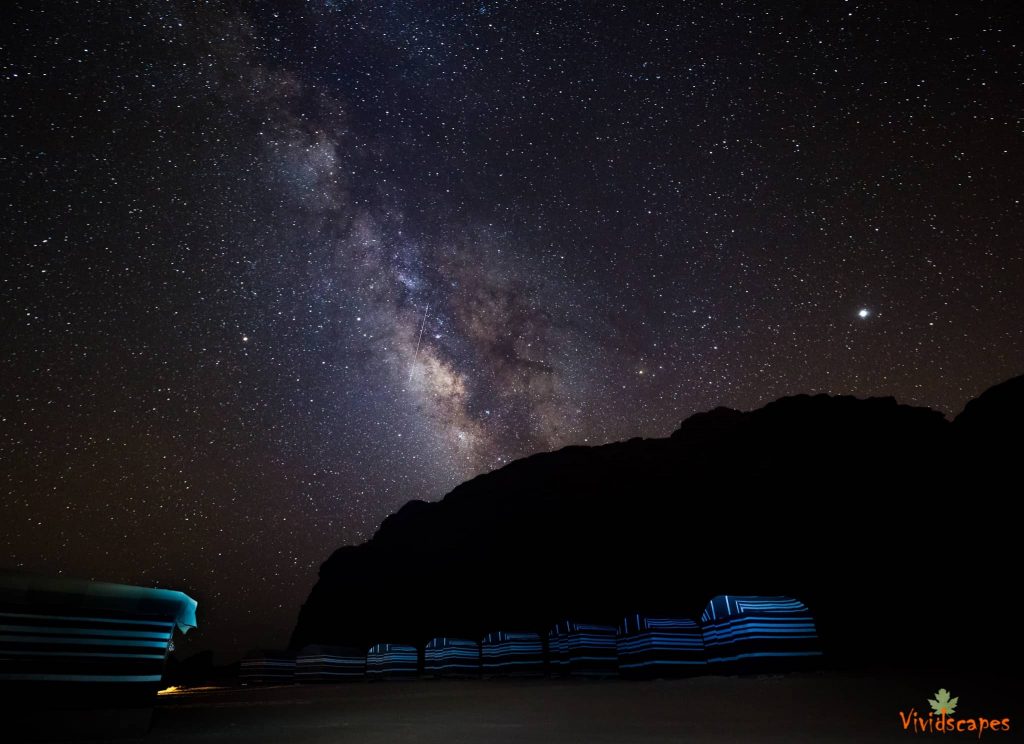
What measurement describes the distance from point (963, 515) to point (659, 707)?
24365mm

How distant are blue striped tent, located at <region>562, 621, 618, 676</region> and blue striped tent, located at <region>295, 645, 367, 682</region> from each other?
16421 millimetres

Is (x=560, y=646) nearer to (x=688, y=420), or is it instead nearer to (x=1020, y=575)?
(x=1020, y=575)

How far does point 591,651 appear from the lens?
1867cm

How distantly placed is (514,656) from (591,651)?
5.56 meters

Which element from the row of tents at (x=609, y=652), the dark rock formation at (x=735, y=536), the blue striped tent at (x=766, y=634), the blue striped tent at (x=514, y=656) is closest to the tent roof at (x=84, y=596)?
the blue striped tent at (x=766, y=634)

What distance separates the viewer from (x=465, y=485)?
7125cm

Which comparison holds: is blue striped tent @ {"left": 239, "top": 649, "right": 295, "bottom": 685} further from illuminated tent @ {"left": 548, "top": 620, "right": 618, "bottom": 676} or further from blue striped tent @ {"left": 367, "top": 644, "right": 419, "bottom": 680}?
illuminated tent @ {"left": 548, "top": 620, "right": 618, "bottom": 676}

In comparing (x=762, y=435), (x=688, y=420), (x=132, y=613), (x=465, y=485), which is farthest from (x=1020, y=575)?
(x=465, y=485)

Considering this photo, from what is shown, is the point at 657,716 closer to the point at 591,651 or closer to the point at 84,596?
the point at 84,596

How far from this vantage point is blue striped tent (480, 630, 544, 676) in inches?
888

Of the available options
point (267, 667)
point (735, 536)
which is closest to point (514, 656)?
point (267, 667)

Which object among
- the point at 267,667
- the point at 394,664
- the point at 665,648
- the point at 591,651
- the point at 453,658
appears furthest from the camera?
the point at 267,667

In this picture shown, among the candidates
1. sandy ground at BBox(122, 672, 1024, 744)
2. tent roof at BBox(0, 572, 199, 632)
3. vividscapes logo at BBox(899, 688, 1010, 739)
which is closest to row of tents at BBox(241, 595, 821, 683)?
sandy ground at BBox(122, 672, 1024, 744)

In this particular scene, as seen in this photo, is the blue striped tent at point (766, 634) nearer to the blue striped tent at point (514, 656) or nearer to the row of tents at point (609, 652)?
the row of tents at point (609, 652)
